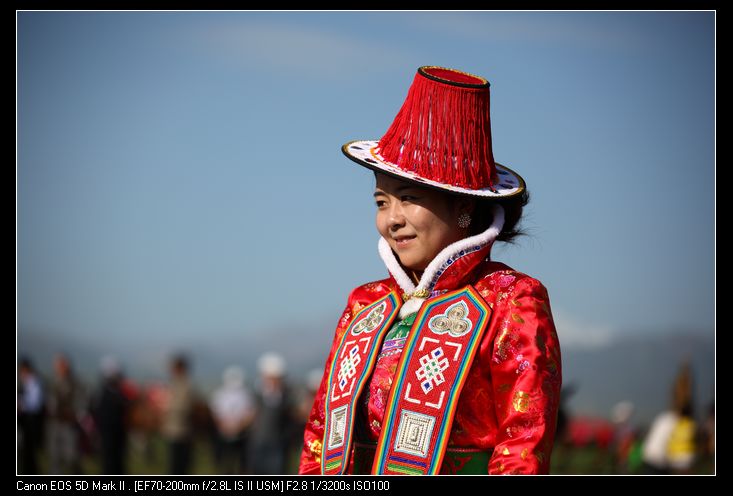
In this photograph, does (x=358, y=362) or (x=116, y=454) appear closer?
(x=358, y=362)

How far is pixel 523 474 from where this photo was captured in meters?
3.75

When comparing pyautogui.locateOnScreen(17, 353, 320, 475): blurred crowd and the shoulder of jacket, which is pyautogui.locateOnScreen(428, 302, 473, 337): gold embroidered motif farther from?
pyautogui.locateOnScreen(17, 353, 320, 475): blurred crowd

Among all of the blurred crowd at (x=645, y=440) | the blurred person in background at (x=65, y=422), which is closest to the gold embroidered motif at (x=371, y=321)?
the blurred crowd at (x=645, y=440)

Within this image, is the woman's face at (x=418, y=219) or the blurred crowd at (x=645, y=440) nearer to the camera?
the woman's face at (x=418, y=219)

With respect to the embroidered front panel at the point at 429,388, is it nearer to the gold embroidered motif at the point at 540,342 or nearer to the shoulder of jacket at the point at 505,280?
the shoulder of jacket at the point at 505,280

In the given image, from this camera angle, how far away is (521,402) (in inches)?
151

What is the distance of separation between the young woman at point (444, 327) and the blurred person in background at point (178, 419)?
6.89 m

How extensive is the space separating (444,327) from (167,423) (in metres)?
7.46

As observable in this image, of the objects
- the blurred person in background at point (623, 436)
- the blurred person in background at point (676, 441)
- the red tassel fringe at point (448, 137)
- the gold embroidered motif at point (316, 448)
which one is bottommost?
the blurred person in background at point (623, 436)

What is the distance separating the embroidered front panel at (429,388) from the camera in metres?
3.96

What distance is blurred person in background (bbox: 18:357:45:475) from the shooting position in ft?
37.6
